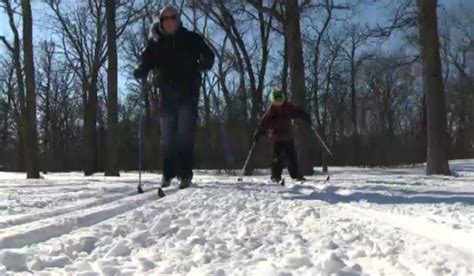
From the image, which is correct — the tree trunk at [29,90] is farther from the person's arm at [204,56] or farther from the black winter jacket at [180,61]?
the person's arm at [204,56]

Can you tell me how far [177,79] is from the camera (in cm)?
743

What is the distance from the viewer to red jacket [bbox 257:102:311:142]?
1052 centimetres

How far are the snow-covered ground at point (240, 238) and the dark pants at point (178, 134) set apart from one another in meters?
2.02

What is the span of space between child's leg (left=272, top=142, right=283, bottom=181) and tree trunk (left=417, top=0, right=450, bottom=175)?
179 inches

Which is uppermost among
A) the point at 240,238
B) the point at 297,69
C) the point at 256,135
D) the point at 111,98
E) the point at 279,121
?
the point at 297,69

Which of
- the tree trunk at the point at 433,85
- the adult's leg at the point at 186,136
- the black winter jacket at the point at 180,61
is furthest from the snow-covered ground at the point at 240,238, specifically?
the tree trunk at the point at 433,85

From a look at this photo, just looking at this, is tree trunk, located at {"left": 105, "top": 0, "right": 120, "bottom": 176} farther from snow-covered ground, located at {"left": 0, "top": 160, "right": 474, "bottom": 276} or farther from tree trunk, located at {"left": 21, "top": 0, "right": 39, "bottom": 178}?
snow-covered ground, located at {"left": 0, "top": 160, "right": 474, "bottom": 276}

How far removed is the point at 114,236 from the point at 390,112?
5982cm

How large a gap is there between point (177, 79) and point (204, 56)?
1.47 feet

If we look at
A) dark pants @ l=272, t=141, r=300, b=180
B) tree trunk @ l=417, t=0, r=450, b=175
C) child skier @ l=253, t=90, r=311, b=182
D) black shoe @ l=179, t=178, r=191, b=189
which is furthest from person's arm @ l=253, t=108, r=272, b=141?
tree trunk @ l=417, t=0, r=450, b=175

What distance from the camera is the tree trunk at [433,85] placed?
1327 cm

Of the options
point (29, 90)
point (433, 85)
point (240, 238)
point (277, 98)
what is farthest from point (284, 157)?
point (29, 90)

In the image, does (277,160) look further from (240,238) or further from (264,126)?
(240,238)

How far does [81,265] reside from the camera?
2725 mm
